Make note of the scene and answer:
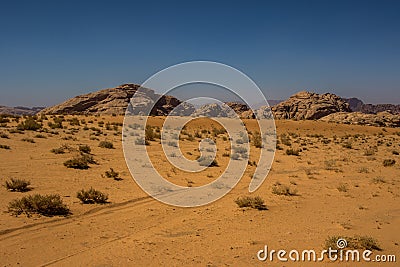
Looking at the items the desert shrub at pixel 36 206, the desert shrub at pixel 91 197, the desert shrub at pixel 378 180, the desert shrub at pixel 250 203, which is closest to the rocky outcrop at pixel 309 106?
the desert shrub at pixel 378 180

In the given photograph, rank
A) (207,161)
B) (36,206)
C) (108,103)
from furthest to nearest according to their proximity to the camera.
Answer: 1. (108,103)
2. (207,161)
3. (36,206)

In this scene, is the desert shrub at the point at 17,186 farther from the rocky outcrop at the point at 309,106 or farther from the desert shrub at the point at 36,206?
the rocky outcrop at the point at 309,106

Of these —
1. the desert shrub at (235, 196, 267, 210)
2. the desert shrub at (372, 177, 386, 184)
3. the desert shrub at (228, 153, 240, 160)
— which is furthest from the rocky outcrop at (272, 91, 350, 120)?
the desert shrub at (235, 196, 267, 210)

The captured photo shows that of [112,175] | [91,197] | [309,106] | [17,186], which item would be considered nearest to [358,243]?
[91,197]

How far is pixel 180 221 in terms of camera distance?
314 inches

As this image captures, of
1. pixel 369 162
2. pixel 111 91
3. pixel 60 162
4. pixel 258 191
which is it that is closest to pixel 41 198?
pixel 60 162

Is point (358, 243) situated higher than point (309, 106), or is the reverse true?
point (309, 106)

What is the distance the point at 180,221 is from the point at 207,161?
8781 mm

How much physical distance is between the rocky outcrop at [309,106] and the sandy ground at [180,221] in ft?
254

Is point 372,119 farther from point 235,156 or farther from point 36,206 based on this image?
point 36,206

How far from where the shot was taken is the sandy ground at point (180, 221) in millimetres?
5953

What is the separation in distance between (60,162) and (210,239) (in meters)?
9.10

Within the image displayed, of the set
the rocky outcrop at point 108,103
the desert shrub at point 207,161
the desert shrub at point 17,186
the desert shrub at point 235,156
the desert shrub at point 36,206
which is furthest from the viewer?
the rocky outcrop at point 108,103

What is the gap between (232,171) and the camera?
15.0 m
